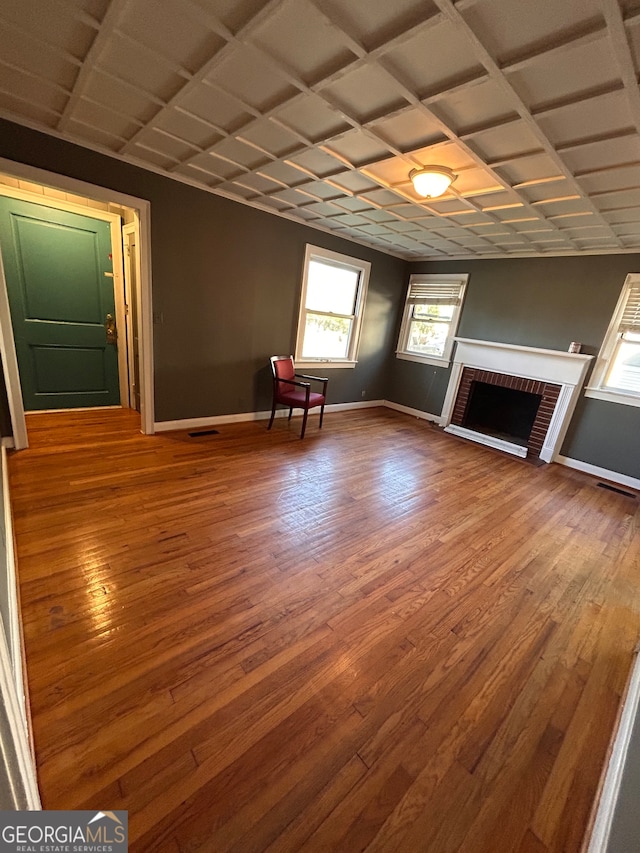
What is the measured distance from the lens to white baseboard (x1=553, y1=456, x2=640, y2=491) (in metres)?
3.88

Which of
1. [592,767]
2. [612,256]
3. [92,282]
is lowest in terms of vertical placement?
[592,767]

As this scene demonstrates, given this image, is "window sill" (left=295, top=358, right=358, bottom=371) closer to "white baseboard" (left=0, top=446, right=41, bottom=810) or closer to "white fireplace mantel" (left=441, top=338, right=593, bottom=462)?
"white fireplace mantel" (left=441, top=338, right=593, bottom=462)

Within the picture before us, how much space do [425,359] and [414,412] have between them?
913mm

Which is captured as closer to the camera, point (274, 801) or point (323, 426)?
point (274, 801)

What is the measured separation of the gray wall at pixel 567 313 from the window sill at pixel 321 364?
1.83 meters

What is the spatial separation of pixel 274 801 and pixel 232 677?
1.37 feet

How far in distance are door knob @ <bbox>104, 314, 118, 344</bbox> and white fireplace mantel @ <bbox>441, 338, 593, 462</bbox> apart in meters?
4.69

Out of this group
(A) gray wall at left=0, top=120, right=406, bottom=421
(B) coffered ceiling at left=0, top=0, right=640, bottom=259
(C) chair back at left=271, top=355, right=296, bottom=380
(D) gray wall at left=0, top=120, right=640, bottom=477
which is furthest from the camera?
(C) chair back at left=271, top=355, right=296, bottom=380

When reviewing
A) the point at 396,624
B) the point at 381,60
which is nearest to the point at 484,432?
the point at 396,624

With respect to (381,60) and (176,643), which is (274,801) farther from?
(381,60)

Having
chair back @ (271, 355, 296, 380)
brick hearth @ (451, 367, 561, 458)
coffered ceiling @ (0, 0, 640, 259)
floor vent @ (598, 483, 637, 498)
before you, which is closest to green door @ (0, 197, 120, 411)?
coffered ceiling @ (0, 0, 640, 259)

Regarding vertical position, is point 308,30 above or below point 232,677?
above

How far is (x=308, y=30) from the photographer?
1427 mm

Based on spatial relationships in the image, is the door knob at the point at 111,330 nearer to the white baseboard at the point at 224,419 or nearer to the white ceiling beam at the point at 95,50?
the white baseboard at the point at 224,419
